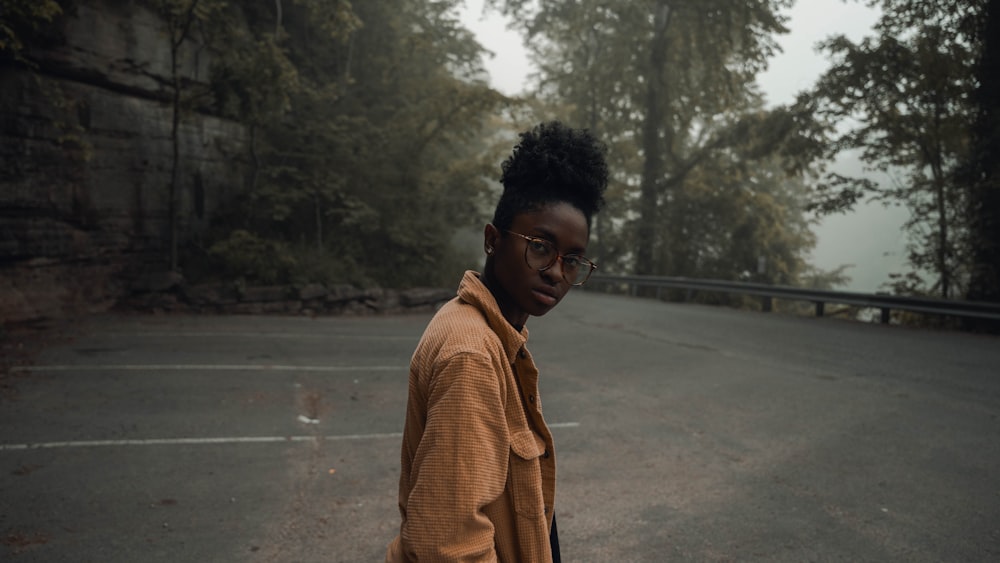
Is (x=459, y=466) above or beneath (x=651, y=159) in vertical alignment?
beneath

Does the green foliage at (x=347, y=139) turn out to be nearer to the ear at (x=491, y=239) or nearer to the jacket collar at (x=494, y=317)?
the ear at (x=491, y=239)

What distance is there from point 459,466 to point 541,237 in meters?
0.68

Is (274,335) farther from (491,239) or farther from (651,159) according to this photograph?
(651,159)

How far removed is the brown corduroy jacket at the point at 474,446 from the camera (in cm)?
136

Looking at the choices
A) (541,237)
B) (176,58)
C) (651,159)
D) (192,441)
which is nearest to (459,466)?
(541,237)

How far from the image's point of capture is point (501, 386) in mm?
1535

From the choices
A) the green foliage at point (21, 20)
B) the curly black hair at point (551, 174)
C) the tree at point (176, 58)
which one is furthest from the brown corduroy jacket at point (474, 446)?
the tree at point (176, 58)

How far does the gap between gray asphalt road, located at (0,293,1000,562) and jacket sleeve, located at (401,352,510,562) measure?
2775mm

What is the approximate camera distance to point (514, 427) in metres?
1.60

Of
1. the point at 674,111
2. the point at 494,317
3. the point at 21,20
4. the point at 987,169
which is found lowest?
the point at 494,317

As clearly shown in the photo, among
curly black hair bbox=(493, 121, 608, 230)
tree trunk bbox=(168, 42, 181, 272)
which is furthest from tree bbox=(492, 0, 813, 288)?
curly black hair bbox=(493, 121, 608, 230)

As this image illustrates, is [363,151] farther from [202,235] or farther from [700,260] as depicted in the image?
[700,260]

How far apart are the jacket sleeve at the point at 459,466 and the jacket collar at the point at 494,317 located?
220 millimetres

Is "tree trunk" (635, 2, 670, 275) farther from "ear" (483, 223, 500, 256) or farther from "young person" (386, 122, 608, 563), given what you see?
"ear" (483, 223, 500, 256)
